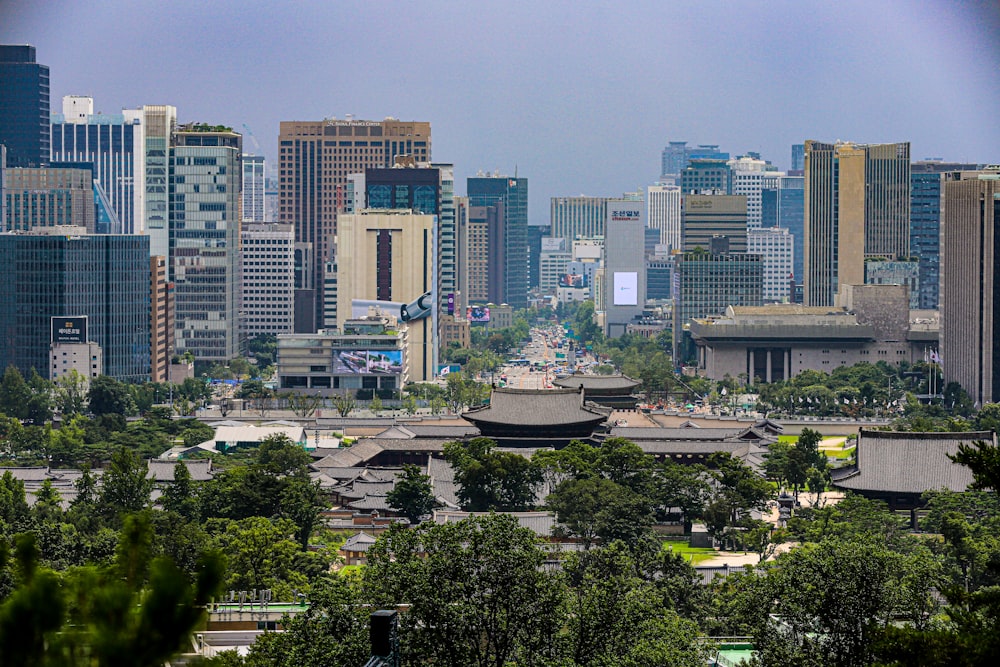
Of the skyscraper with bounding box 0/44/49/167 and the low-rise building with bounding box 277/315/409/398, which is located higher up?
the skyscraper with bounding box 0/44/49/167

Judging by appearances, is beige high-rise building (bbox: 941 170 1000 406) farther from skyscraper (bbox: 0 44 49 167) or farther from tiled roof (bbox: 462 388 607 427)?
skyscraper (bbox: 0 44 49 167)

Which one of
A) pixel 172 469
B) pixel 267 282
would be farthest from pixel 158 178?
pixel 172 469

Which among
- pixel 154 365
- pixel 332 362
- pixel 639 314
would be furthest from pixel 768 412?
pixel 639 314

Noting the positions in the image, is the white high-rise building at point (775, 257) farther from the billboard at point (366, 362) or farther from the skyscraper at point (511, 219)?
the billboard at point (366, 362)

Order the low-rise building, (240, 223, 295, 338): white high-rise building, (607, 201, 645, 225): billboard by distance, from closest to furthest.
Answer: the low-rise building → (240, 223, 295, 338): white high-rise building → (607, 201, 645, 225): billboard

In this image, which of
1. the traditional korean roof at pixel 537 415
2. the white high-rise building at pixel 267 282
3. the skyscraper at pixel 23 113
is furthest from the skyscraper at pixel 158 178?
the skyscraper at pixel 23 113

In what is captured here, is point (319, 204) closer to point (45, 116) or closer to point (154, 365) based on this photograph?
point (45, 116)

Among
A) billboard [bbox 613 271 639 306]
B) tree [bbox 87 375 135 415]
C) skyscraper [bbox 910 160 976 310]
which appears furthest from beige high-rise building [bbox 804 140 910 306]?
tree [bbox 87 375 135 415]
